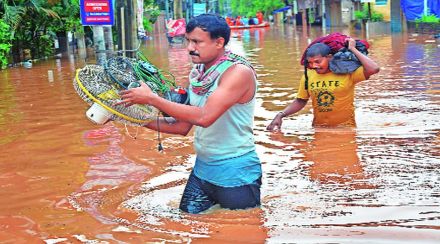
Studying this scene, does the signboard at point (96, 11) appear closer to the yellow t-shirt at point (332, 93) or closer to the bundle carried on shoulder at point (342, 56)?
the yellow t-shirt at point (332, 93)

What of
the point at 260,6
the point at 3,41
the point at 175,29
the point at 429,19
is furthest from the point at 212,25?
the point at 260,6

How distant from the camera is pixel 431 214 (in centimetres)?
483

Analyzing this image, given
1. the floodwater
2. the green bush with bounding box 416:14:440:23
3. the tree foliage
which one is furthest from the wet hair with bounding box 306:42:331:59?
the tree foliage

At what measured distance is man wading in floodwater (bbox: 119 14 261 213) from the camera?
4160 mm

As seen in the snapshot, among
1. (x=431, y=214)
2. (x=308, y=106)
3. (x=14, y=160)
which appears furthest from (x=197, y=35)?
(x=308, y=106)

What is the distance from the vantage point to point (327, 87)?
749 centimetres

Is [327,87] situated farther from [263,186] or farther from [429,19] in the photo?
[429,19]

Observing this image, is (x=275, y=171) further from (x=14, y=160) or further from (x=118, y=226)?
(x=14, y=160)

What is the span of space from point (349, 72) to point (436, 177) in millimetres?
1745

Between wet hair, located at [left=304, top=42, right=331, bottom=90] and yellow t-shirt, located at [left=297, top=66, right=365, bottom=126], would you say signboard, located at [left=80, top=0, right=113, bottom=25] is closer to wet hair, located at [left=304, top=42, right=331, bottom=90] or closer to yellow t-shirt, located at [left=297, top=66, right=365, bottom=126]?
yellow t-shirt, located at [left=297, top=66, right=365, bottom=126]

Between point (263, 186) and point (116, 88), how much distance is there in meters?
1.92

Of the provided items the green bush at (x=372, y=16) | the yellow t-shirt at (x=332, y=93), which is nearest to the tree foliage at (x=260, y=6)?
the green bush at (x=372, y=16)

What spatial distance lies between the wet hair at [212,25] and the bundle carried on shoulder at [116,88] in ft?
1.61

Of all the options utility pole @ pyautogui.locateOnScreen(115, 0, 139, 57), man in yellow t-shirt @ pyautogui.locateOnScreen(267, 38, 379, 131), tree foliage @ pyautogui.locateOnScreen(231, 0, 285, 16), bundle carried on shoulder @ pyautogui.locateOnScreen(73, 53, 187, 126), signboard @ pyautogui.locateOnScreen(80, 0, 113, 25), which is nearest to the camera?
bundle carried on shoulder @ pyautogui.locateOnScreen(73, 53, 187, 126)
